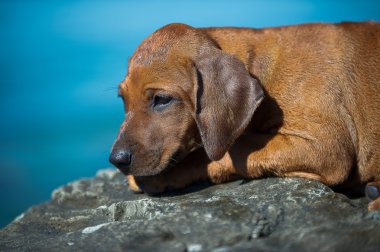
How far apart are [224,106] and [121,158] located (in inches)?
43.2

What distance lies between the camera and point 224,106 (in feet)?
17.7

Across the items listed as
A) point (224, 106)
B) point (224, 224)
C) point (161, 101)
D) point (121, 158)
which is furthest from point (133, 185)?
point (224, 224)

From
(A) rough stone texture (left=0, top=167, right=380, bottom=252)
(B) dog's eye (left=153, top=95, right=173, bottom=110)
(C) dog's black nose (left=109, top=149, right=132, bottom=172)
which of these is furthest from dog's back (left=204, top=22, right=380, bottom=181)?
(C) dog's black nose (left=109, top=149, right=132, bottom=172)

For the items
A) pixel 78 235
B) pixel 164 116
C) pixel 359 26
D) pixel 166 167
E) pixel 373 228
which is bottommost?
pixel 373 228

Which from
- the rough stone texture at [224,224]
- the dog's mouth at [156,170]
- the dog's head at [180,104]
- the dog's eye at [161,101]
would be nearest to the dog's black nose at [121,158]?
the dog's head at [180,104]

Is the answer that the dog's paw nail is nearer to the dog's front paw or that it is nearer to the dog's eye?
the dog's eye

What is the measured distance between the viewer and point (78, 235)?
15.6 ft

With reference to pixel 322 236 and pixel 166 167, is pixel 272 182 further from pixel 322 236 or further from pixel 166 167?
pixel 322 236

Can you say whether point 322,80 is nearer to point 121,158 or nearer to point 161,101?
point 161,101

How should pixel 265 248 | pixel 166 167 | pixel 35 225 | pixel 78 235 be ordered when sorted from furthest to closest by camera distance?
1. pixel 35 225
2. pixel 166 167
3. pixel 78 235
4. pixel 265 248

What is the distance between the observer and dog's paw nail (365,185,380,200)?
529 centimetres

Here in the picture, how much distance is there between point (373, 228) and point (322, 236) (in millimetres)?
379

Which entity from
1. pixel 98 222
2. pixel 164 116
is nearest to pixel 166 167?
pixel 164 116

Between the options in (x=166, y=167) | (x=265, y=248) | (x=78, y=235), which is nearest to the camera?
(x=265, y=248)
